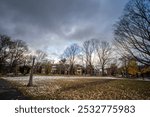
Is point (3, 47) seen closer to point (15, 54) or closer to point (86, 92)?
point (15, 54)

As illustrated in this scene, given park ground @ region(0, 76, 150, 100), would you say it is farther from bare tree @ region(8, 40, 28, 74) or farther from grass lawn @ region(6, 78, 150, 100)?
bare tree @ region(8, 40, 28, 74)

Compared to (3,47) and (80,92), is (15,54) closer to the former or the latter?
(3,47)

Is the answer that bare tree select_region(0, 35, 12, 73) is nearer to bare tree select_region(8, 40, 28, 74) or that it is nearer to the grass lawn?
bare tree select_region(8, 40, 28, 74)

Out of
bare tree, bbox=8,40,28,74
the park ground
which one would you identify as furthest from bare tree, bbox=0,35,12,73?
the park ground

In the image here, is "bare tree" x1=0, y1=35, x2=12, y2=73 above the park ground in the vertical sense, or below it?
above

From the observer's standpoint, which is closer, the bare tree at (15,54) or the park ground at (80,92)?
the park ground at (80,92)

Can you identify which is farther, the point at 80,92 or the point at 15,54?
the point at 15,54

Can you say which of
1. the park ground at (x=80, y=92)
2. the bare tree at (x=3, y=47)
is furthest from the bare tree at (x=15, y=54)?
the park ground at (x=80, y=92)

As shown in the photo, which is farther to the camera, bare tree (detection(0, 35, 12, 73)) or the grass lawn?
bare tree (detection(0, 35, 12, 73))

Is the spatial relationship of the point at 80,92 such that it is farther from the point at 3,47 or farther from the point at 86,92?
the point at 3,47

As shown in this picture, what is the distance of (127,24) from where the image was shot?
19859 mm

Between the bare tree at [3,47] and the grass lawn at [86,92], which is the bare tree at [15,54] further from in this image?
the grass lawn at [86,92]

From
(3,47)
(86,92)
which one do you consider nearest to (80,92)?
(86,92)

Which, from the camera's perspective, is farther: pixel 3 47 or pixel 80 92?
pixel 3 47
